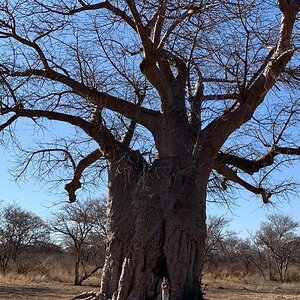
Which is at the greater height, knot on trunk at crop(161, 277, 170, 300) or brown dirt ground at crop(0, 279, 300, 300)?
brown dirt ground at crop(0, 279, 300, 300)

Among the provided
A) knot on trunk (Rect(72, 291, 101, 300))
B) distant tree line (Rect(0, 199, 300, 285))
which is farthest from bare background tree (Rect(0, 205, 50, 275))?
knot on trunk (Rect(72, 291, 101, 300))

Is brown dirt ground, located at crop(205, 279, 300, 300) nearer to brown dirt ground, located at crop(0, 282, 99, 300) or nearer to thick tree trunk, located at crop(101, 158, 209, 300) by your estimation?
brown dirt ground, located at crop(0, 282, 99, 300)

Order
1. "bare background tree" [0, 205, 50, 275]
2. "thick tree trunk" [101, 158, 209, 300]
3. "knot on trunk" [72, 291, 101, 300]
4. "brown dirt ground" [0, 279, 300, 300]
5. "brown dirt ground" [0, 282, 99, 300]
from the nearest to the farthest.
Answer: "thick tree trunk" [101, 158, 209, 300]
"knot on trunk" [72, 291, 101, 300]
"brown dirt ground" [0, 282, 99, 300]
"brown dirt ground" [0, 279, 300, 300]
"bare background tree" [0, 205, 50, 275]

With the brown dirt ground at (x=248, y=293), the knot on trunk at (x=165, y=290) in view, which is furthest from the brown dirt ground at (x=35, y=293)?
the knot on trunk at (x=165, y=290)

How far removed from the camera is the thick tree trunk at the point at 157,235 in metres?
6.88

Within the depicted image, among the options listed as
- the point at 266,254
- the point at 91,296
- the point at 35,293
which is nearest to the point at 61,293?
the point at 35,293

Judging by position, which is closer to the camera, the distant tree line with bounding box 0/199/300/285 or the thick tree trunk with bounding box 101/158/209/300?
the thick tree trunk with bounding box 101/158/209/300

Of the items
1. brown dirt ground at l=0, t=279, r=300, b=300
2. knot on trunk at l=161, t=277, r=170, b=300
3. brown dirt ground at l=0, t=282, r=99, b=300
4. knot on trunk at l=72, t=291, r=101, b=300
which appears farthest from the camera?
brown dirt ground at l=0, t=279, r=300, b=300

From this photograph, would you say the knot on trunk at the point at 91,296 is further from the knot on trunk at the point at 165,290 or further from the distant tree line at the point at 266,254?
the distant tree line at the point at 266,254

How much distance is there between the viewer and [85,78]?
7.94m

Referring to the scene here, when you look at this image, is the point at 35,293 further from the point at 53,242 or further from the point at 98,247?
the point at 53,242

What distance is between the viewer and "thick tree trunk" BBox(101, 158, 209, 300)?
6875 mm

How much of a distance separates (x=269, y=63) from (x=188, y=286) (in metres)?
2.89

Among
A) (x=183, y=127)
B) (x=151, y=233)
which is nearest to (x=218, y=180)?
(x=183, y=127)
